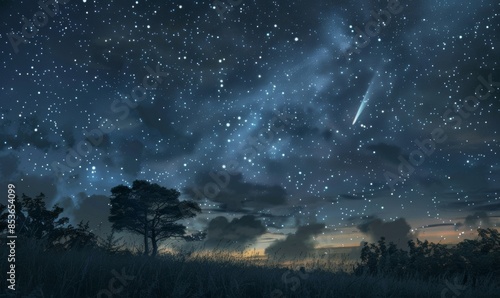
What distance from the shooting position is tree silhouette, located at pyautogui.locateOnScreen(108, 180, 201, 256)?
4081 centimetres

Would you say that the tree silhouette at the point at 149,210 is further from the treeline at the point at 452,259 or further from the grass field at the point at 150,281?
the grass field at the point at 150,281

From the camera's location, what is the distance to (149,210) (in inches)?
1640

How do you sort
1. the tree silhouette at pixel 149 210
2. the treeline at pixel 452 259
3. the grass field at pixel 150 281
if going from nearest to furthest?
the grass field at pixel 150 281
the treeline at pixel 452 259
the tree silhouette at pixel 149 210

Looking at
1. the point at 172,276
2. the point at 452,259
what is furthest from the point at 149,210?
the point at 172,276

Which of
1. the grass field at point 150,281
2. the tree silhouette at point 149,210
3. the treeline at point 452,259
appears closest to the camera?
the grass field at point 150,281

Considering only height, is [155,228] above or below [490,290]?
above

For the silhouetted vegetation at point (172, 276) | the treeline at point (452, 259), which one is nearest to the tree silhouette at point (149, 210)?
the treeline at point (452, 259)

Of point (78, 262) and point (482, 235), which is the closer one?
point (78, 262)

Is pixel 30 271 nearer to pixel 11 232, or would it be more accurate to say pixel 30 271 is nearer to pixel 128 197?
pixel 11 232

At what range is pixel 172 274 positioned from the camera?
26.0ft

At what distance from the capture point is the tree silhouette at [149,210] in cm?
4081

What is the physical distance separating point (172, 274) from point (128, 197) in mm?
34597

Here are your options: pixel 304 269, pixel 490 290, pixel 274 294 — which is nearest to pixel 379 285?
pixel 304 269

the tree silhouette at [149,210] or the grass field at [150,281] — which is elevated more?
the tree silhouette at [149,210]
